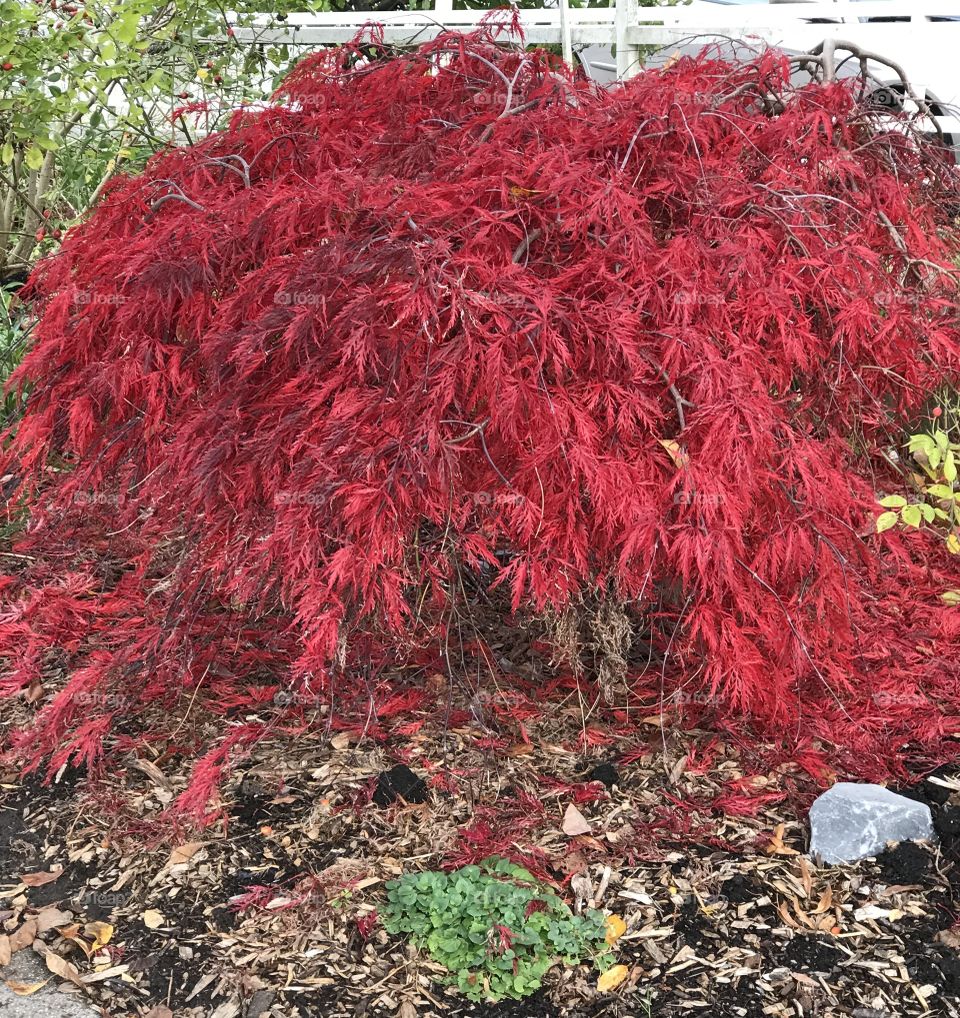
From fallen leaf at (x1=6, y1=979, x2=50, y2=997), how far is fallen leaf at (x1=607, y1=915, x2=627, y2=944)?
116cm

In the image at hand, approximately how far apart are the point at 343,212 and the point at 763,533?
1.25m

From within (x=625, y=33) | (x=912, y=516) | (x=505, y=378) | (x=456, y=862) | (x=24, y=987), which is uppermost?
(x=625, y=33)

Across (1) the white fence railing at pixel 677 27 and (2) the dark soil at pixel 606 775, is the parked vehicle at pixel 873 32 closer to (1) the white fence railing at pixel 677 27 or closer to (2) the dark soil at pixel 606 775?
(1) the white fence railing at pixel 677 27

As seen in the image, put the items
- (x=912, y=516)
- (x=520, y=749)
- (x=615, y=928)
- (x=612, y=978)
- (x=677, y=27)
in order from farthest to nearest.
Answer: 1. (x=677, y=27)
2. (x=520, y=749)
3. (x=912, y=516)
4. (x=615, y=928)
5. (x=612, y=978)

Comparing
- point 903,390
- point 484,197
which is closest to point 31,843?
point 484,197

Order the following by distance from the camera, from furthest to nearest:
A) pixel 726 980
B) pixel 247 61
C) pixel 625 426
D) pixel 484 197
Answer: pixel 247 61, pixel 484 197, pixel 625 426, pixel 726 980

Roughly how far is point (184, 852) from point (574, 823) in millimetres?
921

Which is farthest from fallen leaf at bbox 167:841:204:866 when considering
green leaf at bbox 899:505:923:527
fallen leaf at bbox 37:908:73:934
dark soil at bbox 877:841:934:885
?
green leaf at bbox 899:505:923:527

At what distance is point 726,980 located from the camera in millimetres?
2201

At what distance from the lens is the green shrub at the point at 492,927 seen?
2205 mm

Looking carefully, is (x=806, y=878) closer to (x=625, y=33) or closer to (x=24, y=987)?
(x=24, y=987)

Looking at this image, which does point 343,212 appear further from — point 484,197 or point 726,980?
point 726,980

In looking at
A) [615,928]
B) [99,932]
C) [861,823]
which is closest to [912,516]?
[861,823]

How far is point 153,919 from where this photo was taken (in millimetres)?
2439
